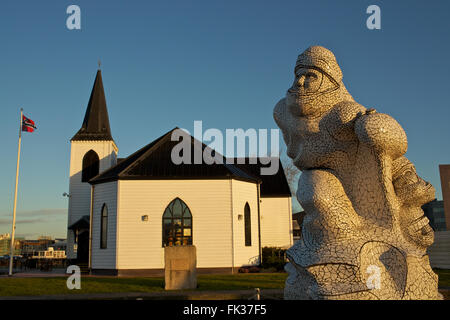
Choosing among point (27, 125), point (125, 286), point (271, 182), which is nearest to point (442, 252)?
point (271, 182)

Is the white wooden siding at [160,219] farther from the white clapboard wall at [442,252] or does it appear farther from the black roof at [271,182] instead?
the white clapboard wall at [442,252]

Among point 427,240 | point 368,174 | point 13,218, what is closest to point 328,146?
point 368,174

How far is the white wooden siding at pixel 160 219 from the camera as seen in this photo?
2222 cm

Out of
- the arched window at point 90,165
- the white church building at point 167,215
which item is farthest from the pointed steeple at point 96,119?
the white church building at point 167,215

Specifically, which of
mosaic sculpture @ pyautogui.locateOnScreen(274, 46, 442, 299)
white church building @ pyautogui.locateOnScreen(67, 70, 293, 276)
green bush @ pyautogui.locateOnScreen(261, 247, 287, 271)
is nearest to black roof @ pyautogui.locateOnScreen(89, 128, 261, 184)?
white church building @ pyautogui.locateOnScreen(67, 70, 293, 276)

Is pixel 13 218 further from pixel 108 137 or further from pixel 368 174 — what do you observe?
pixel 368 174

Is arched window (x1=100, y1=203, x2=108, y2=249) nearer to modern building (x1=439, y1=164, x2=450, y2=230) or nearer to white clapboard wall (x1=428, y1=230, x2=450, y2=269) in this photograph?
white clapboard wall (x1=428, y1=230, x2=450, y2=269)

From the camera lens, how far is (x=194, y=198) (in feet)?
76.2

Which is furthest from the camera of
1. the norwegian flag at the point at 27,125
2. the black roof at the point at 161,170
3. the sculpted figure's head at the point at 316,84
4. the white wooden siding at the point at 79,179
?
the white wooden siding at the point at 79,179

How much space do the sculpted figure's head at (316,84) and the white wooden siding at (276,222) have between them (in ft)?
81.0

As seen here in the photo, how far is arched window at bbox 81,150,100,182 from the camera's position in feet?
112

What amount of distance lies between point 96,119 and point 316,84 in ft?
106

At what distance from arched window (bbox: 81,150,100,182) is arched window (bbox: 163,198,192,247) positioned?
1394 centimetres

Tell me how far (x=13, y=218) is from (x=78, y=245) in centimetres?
746
